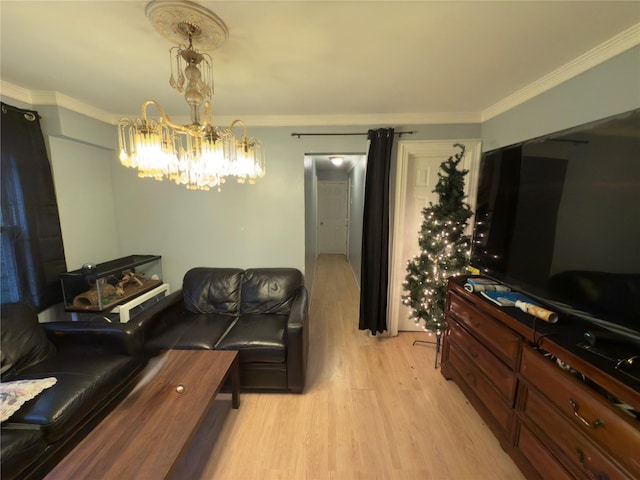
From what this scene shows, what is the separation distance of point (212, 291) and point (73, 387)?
1.20m

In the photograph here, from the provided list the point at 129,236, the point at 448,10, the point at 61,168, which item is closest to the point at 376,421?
the point at 448,10

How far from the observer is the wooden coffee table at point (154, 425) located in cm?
106

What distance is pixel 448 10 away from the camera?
1159 millimetres

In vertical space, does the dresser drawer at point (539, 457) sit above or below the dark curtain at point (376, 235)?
below

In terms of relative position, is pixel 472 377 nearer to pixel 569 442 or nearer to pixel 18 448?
pixel 569 442

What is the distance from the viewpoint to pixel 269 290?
2.57 m

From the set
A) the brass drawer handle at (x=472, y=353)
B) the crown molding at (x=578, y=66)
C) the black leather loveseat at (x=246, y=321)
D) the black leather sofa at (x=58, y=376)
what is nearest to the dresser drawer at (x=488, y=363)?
the brass drawer handle at (x=472, y=353)

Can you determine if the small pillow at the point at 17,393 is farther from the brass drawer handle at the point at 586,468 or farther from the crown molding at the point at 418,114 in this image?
the brass drawer handle at the point at 586,468

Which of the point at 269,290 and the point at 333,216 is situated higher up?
the point at 333,216

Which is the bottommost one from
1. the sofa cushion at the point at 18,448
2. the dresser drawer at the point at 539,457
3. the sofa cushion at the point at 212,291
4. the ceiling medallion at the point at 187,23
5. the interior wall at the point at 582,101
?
the dresser drawer at the point at 539,457

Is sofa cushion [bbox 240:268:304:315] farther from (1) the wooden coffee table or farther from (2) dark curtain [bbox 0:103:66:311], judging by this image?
(2) dark curtain [bbox 0:103:66:311]

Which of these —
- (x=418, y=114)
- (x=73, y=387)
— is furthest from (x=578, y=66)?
(x=73, y=387)

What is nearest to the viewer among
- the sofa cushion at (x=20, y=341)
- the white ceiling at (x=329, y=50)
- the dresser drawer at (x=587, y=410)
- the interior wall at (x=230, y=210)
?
the dresser drawer at (x=587, y=410)

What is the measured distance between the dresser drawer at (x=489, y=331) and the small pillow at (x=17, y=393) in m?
2.66
